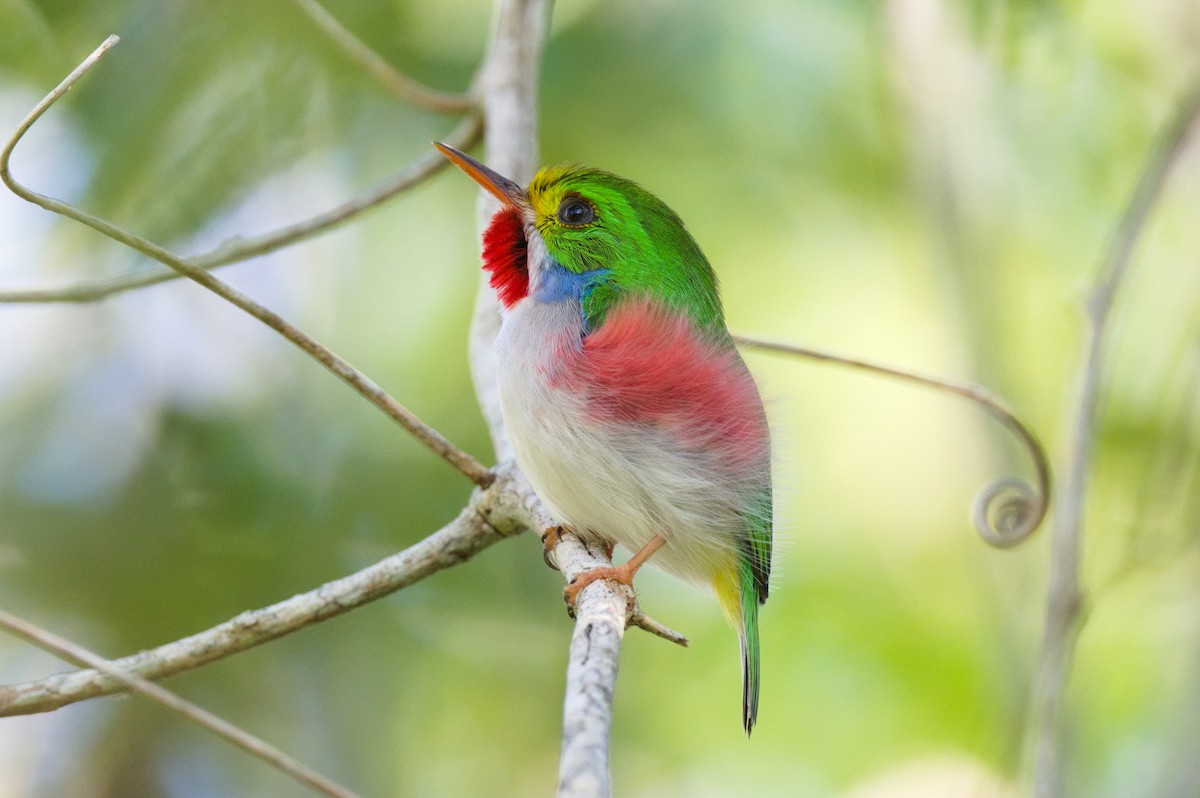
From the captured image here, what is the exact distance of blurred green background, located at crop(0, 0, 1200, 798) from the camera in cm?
448

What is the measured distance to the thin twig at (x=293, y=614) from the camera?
1819 mm

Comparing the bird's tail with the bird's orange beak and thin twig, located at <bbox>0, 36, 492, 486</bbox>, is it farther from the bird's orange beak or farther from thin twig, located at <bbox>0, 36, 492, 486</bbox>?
the bird's orange beak

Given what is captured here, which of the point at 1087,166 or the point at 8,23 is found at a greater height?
the point at 1087,166

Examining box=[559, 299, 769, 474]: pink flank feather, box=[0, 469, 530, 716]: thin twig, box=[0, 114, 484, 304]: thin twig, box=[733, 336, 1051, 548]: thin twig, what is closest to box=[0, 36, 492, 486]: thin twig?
box=[0, 469, 530, 716]: thin twig

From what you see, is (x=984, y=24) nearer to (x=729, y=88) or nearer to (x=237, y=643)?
(x=729, y=88)

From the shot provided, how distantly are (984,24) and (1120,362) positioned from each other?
1513 mm

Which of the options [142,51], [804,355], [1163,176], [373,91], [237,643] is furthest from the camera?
[373,91]

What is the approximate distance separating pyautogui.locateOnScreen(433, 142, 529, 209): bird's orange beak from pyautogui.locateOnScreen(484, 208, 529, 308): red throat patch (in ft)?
0.11

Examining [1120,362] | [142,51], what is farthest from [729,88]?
[142,51]

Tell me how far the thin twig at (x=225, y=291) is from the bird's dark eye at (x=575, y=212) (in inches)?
34.7

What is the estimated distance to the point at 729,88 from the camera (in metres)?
6.32

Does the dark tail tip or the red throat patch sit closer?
the dark tail tip

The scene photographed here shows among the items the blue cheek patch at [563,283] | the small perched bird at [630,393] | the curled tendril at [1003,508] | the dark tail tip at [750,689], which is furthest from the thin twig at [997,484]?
the dark tail tip at [750,689]

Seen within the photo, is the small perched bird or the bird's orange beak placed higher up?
the bird's orange beak
